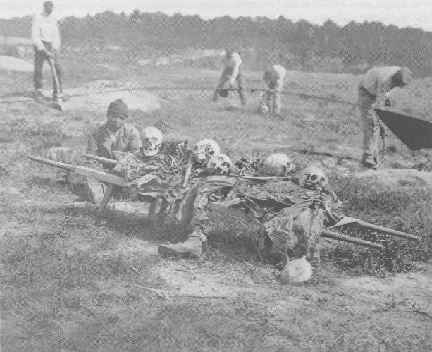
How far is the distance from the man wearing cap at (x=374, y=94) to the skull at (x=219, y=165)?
4.97 m

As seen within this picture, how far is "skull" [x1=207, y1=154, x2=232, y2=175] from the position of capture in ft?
26.0

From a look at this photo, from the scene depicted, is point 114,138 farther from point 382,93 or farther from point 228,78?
point 228,78

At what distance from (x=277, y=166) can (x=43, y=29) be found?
10423 mm

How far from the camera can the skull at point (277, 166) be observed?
7.86m

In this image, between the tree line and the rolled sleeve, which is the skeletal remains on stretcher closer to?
the rolled sleeve

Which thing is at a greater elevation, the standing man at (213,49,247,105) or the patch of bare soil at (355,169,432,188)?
the standing man at (213,49,247,105)

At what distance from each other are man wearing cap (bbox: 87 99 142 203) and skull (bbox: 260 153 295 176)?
2.59 m

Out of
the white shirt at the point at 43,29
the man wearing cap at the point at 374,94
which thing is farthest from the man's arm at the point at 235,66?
the man wearing cap at the point at 374,94

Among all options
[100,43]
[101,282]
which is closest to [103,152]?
[101,282]

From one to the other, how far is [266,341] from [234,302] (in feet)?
2.77

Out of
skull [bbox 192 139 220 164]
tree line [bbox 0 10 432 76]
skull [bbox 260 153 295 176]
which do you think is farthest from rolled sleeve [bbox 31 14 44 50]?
tree line [bbox 0 10 432 76]

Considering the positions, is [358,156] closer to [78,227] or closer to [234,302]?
[78,227]

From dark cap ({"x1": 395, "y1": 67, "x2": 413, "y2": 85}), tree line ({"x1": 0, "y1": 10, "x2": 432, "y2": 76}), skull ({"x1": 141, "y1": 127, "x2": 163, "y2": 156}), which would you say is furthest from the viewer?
tree line ({"x1": 0, "y1": 10, "x2": 432, "y2": 76})

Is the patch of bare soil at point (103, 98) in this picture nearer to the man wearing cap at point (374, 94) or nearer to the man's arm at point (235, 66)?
the man's arm at point (235, 66)
